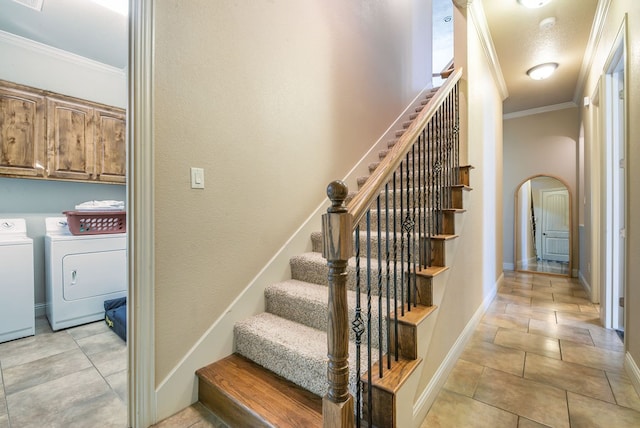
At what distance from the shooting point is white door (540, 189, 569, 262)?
5637mm

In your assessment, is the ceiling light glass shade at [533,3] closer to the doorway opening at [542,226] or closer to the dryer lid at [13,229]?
the doorway opening at [542,226]

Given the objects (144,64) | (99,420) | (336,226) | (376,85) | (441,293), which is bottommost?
(99,420)

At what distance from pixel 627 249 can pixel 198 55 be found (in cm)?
295

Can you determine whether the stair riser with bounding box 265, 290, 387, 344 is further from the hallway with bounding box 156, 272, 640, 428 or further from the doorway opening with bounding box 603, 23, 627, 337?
the doorway opening with bounding box 603, 23, 627, 337

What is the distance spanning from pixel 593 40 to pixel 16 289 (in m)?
5.91

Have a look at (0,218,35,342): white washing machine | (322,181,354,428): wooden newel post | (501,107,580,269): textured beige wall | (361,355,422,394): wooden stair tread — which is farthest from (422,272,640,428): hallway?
(0,218,35,342): white washing machine

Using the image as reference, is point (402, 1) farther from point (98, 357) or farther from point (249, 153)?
point (98, 357)

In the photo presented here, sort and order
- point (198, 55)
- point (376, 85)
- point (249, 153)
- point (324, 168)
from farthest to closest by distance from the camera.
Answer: point (376, 85)
point (324, 168)
point (249, 153)
point (198, 55)

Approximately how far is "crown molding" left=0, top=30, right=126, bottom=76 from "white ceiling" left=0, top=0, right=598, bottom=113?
5 centimetres

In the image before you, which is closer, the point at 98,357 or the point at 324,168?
the point at 98,357

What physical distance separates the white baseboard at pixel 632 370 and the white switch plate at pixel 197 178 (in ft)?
9.08

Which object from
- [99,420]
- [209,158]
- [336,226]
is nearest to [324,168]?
[209,158]

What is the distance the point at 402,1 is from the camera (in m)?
3.83

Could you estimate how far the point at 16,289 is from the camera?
2.45 m
